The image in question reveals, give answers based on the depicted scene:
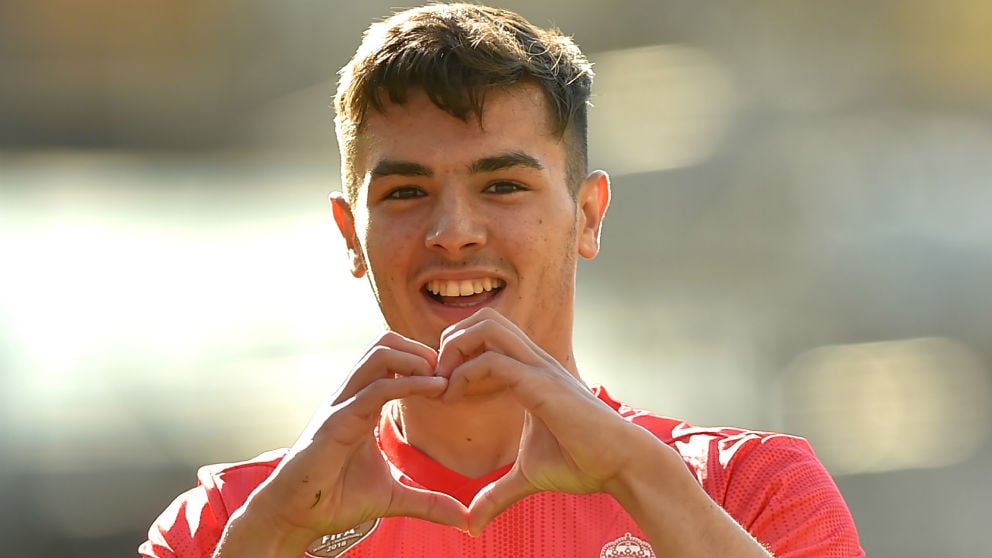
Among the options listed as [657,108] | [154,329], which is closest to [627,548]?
[154,329]

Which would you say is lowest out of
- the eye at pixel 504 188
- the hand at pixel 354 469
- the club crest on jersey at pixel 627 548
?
the club crest on jersey at pixel 627 548

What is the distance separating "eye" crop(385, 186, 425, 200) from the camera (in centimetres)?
280

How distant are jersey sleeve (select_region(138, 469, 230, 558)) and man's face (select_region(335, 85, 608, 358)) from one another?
46 cm

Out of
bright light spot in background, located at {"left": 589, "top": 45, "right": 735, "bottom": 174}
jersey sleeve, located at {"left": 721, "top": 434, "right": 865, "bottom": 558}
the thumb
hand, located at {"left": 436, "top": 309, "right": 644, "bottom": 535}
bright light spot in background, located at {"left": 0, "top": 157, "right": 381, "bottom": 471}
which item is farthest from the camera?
bright light spot in background, located at {"left": 589, "top": 45, "right": 735, "bottom": 174}

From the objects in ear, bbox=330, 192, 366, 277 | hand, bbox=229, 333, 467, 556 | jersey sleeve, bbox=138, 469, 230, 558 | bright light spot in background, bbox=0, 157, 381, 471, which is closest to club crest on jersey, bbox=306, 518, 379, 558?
jersey sleeve, bbox=138, 469, 230, 558

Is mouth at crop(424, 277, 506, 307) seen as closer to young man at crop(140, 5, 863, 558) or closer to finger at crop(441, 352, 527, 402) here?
young man at crop(140, 5, 863, 558)

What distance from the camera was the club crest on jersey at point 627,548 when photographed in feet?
8.48

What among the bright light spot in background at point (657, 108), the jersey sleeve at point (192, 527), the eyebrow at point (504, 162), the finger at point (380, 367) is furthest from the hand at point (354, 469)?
the bright light spot in background at point (657, 108)

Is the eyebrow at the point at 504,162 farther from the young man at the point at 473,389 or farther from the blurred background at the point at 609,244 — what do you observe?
the blurred background at the point at 609,244

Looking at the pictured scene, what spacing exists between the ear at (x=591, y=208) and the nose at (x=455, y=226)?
1.06 ft

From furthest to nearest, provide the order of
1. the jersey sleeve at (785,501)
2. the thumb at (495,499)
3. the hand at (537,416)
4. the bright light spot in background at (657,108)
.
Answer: the bright light spot in background at (657,108)
the jersey sleeve at (785,501)
the thumb at (495,499)
the hand at (537,416)

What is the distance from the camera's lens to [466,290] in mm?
2730

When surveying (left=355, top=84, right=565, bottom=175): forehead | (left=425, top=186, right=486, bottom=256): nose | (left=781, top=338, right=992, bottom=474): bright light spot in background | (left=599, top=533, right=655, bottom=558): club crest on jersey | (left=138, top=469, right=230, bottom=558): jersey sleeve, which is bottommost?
(left=781, top=338, right=992, bottom=474): bright light spot in background

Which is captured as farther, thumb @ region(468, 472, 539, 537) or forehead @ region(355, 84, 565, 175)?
forehead @ region(355, 84, 565, 175)
